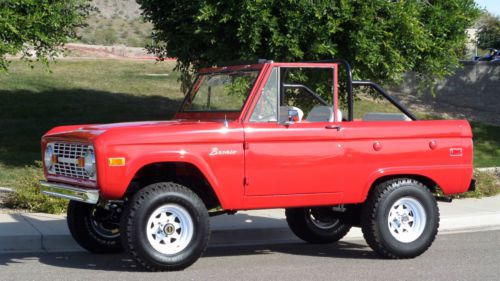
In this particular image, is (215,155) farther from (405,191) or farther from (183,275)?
(405,191)

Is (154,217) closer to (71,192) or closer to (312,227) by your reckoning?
(71,192)

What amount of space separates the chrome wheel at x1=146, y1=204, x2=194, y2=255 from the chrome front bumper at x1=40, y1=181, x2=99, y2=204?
0.59 m

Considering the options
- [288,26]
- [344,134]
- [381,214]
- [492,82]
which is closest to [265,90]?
[344,134]

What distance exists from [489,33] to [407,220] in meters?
43.6

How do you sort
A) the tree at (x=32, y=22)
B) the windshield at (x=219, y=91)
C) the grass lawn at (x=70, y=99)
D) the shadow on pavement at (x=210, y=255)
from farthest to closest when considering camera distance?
the grass lawn at (x=70, y=99)
the tree at (x=32, y=22)
the windshield at (x=219, y=91)
the shadow on pavement at (x=210, y=255)

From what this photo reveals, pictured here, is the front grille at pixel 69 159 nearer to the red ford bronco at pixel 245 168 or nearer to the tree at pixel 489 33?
the red ford bronco at pixel 245 168

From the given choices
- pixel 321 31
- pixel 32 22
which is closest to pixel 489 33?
pixel 321 31

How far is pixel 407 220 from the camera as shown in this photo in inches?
338

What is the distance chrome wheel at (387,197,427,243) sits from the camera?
8.53 metres

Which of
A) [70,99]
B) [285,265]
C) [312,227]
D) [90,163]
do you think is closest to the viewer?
[90,163]

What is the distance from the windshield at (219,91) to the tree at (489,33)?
40.7 metres

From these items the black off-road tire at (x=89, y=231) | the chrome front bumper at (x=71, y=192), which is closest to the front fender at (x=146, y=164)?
the chrome front bumper at (x=71, y=192)

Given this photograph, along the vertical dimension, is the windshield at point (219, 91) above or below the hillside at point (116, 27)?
below

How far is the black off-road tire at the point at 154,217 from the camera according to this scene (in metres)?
7.36
